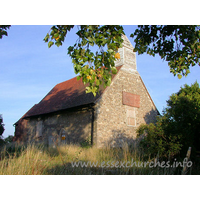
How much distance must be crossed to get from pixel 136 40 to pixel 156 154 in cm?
433

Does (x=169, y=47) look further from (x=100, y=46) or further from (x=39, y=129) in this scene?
(x=39, y=129)

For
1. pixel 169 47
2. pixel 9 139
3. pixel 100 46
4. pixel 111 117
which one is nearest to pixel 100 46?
pixel 100 46

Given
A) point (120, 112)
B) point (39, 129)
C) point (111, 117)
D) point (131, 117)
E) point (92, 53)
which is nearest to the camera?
point (92, 53)

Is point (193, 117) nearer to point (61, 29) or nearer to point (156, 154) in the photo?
point (156, 154)

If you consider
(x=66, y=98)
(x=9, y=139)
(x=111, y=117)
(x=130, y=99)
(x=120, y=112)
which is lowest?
(x=9, y=139)

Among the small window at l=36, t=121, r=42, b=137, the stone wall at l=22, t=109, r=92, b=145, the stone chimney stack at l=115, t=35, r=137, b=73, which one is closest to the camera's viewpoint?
the stone wall at l=22, t=109, r=92, b=145

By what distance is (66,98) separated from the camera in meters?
18.1

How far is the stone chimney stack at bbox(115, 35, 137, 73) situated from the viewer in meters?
17.6

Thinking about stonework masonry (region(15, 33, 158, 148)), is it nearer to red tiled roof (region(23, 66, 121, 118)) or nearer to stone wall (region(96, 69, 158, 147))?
stone wall (region(96, 69, 158, 147))

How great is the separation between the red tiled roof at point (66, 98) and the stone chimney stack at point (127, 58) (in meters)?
0.89

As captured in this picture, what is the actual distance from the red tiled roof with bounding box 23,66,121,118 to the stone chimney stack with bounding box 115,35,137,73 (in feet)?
2.93

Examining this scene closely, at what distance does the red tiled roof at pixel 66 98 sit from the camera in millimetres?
15611

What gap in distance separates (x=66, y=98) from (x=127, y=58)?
6.48m

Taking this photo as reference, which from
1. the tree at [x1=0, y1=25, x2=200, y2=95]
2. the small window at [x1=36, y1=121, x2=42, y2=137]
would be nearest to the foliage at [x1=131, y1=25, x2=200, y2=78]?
the tree at [x1=0, y1=25, x2=200, y2=95]
